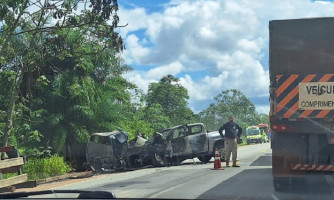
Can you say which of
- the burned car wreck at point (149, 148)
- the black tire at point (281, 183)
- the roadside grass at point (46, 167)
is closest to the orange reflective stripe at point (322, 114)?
the black tire at point (281, 183)

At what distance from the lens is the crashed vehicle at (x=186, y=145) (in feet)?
56.6

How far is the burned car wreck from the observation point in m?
16.8

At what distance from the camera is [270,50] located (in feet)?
24.9

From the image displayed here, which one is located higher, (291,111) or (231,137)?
(291,111)

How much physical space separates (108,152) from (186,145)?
9.71 feet

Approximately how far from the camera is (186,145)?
1769 centimetres

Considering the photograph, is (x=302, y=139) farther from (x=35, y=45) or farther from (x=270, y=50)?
(x=35, y=45)

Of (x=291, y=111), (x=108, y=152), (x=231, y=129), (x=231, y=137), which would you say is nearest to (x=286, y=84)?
(x=291, y=111)

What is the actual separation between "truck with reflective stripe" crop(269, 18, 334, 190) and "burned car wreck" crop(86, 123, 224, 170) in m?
9.40

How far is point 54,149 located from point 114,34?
27.5ft

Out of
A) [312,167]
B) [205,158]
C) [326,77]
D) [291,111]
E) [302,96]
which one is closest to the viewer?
[326,77]

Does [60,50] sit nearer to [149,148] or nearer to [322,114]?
[149,148]

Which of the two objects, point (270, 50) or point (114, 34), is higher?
point (114, 34)

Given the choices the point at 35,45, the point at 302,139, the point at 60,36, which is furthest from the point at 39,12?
the point at 302,139
